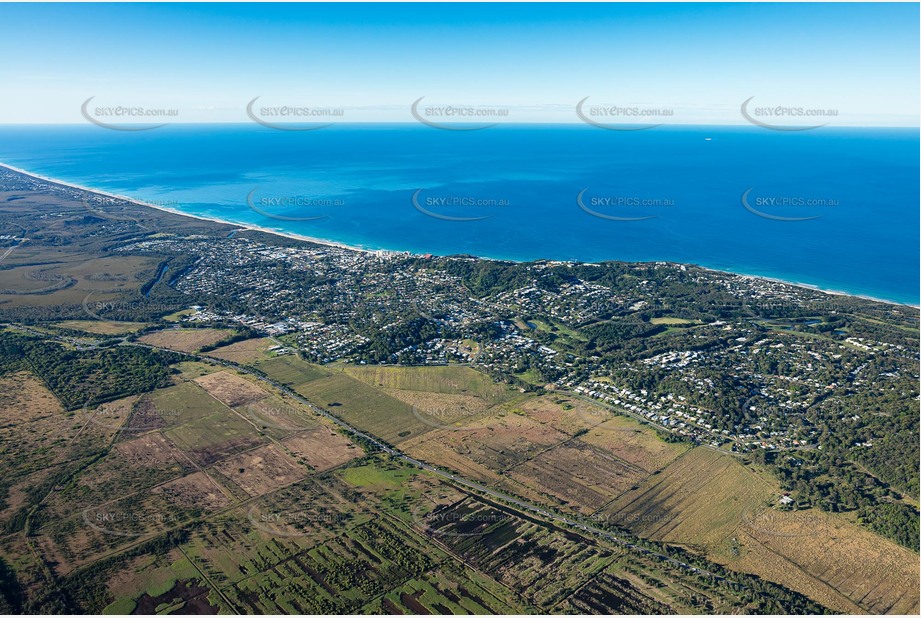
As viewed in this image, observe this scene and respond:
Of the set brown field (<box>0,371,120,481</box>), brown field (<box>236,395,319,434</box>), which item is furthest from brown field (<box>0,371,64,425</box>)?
brown field (<box>236,395,319,434</box>)

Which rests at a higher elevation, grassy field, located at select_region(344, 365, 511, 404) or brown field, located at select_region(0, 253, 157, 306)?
brown field, located at select_region(0, 253, 157, 306)

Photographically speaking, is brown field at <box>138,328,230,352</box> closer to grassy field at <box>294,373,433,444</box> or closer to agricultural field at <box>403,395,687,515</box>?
grassy field at <box>294,373,433,444</box>

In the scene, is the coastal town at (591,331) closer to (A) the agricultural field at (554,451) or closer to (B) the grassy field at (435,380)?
(B) the grassy field at (435,380)

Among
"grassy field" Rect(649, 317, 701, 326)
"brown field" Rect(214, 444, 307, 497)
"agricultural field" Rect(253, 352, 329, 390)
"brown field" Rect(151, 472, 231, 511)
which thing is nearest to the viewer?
"brown field" Rect(151, 472, 231, 511)

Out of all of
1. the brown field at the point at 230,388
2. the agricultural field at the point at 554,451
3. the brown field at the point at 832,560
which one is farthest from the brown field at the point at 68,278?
the brown field at the point at 832,560

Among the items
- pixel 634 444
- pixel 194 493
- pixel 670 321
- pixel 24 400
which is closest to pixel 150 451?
pixel 194 493

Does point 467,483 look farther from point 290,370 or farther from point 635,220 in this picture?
point 635,220

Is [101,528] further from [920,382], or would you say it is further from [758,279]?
[758,279]
